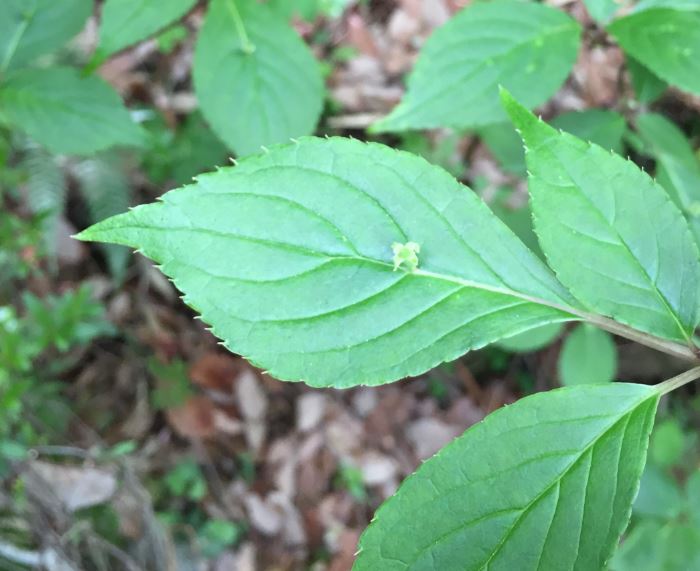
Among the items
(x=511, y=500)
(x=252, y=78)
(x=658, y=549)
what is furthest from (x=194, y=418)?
(x=511, y=500)

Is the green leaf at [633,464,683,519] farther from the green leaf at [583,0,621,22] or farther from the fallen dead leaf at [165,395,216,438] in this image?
the fallen dead leaf at [165,395,216,438]

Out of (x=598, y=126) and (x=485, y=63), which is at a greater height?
(x=485, y=63)

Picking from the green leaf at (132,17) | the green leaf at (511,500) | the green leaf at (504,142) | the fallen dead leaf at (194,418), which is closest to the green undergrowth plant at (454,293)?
the green leaf at (511,500)

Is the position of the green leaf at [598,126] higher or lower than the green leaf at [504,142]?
higher

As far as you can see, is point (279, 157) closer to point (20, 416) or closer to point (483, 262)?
point (483, 262)

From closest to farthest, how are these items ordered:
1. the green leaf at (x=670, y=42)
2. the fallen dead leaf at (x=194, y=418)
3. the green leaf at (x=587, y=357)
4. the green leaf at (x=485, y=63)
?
the green leaf at (x=670, y=42)
the green leaf at (x=485, y=63)
the green leaf at (x=587, y=357)
the fallen dead leaf at (x=194, y=418)

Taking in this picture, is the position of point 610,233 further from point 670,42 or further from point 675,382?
point 670,42

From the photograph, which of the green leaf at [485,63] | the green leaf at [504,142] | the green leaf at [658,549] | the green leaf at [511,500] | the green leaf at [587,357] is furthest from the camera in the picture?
the green leaf at [587,357]

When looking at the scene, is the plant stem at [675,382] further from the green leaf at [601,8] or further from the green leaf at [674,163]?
the green leaf at [601,8]
